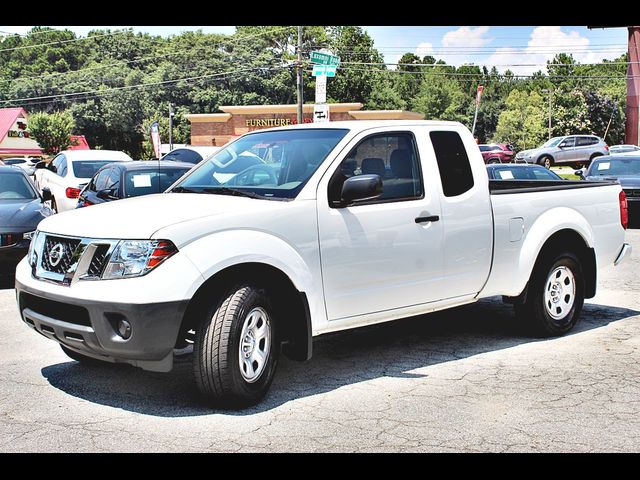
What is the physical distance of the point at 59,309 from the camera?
16.6ft

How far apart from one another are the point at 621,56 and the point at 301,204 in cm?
11312

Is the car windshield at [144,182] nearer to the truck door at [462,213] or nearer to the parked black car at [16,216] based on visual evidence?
the parked black car at [16,216]

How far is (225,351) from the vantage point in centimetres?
489

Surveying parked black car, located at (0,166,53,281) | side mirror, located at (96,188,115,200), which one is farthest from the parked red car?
parked black car, located at (0,166,53,281)

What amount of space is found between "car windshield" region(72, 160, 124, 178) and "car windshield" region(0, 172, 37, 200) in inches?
161

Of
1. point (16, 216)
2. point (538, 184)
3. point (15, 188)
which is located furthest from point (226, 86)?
point (538, 184)

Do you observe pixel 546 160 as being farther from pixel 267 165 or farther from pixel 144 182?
pixel 267 165

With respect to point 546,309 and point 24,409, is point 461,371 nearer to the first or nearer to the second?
point 546,309

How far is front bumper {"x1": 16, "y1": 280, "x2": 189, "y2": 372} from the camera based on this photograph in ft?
15.4

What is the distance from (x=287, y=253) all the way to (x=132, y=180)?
6.64 metres

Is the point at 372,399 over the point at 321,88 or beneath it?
beneath
